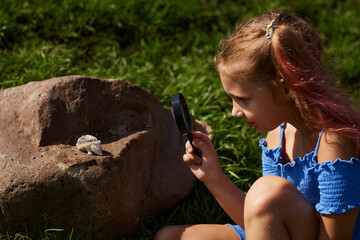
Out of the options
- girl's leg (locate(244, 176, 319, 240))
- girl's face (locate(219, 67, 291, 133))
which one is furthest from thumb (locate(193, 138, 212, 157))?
girl's leg (locate(244, 176, 319, 240))

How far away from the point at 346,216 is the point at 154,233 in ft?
3.69

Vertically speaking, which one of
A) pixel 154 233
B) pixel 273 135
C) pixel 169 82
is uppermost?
pixel 273 135

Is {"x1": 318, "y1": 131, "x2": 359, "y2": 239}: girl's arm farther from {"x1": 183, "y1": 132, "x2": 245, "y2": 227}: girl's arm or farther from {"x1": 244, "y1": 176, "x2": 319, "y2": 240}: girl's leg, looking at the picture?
{"x1": 183, "y1": 132, "x2": 245, "y2": 227}: girl's arm

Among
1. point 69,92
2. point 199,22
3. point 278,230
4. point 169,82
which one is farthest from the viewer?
point 199,22

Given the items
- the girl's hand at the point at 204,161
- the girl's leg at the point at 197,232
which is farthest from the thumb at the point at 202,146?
the girl's leg at the point at 197,232

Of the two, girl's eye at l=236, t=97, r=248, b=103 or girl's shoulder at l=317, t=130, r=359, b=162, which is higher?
girl's eye at l=236, t=97, r=248, b=103

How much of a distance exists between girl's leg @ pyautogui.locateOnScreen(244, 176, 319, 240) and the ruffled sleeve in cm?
8

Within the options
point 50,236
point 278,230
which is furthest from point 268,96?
point 50,236

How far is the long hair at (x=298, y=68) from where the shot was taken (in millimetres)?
1863

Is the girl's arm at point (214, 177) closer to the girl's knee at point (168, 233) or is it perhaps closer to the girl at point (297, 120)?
the girl at point (297, 120)

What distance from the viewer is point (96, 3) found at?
392 centimetres

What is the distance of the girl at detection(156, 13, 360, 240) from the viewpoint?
1864 mm

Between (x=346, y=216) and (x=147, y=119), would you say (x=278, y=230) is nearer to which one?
(x=346, y=216)

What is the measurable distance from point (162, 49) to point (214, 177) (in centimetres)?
212
